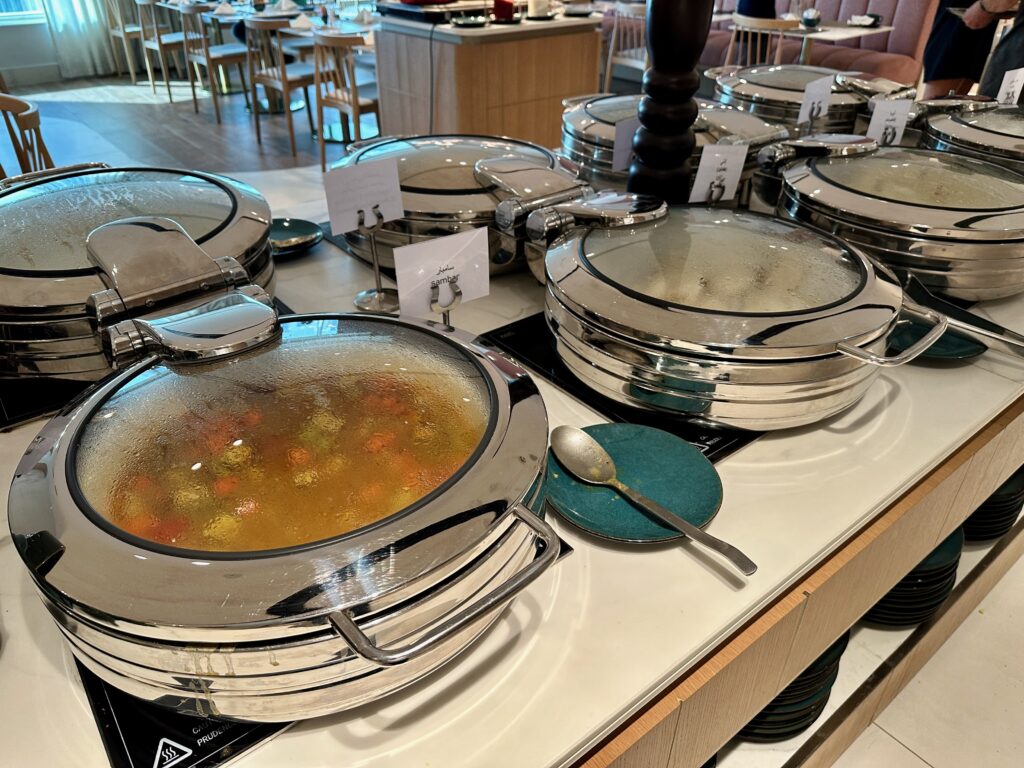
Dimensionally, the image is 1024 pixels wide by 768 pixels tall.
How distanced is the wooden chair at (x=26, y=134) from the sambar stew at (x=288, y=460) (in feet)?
5.11

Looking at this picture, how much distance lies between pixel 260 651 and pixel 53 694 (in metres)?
0.23

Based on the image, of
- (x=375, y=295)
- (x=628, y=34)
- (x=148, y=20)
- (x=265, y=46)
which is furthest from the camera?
(x=148, y=20)

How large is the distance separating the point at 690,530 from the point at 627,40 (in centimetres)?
664

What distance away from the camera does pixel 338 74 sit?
430 cm

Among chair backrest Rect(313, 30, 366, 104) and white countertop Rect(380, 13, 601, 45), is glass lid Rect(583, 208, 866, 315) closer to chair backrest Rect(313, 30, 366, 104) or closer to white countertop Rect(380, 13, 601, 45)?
white countertop Rect(380, 13, 601, 45)

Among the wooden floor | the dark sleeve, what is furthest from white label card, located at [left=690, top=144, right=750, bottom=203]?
the dark sleeve

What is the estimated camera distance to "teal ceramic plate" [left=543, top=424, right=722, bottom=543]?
66 cm

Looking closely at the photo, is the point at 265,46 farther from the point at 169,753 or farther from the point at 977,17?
the point at 169,753

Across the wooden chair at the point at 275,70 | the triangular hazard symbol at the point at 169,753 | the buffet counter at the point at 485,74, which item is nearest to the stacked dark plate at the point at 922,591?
the triangular hazard symbol at the point at 169,753

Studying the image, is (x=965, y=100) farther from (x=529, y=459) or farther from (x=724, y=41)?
(x=724, y=41)

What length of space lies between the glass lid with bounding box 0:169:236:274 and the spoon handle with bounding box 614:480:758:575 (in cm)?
54

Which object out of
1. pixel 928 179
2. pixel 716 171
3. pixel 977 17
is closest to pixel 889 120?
pixel 928 179

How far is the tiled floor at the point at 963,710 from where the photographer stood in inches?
49.5

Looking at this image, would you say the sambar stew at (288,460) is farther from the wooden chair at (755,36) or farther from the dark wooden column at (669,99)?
the wooden chair at (755,36)
